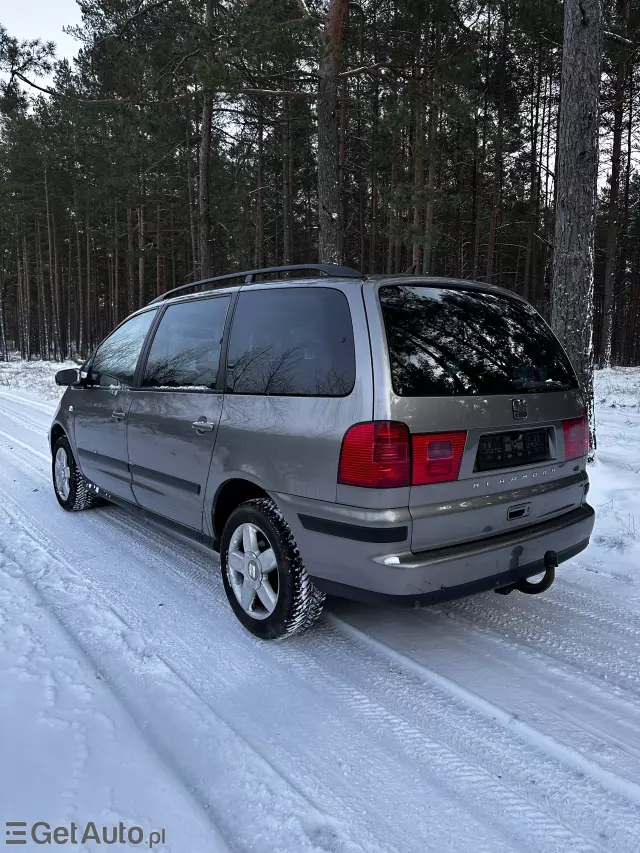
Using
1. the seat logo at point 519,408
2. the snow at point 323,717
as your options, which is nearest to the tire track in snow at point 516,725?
the snow at point 323,717

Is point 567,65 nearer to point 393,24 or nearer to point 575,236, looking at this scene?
point 575,236

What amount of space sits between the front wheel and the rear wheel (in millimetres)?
2487

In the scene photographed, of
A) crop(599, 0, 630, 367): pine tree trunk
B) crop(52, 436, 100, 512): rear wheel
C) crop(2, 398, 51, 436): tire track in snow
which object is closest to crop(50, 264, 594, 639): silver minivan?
A: crop(52, 436, 100, 512): rear wheel

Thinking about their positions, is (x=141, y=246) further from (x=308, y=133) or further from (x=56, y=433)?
(x=56, y=433)

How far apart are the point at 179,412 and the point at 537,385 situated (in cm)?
212

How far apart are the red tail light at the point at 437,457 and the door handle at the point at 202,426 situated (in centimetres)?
132

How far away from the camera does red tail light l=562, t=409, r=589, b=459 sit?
3.16m

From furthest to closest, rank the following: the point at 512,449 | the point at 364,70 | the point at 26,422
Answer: the point at 364,70
the point at 26,422
the point at 512,449

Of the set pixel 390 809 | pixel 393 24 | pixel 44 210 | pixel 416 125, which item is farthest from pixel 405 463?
pixel 44 210

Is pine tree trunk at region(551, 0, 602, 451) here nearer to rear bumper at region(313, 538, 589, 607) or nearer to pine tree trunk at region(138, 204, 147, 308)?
rear bumper at region(313, 538, 589, 607)

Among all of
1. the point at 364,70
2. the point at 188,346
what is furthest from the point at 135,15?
the point at 188,346

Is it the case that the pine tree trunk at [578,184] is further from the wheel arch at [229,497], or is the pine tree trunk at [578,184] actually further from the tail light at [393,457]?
the wheel arch at [229,497]

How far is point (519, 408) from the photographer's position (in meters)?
2.86

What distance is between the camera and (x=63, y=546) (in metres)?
4.40
